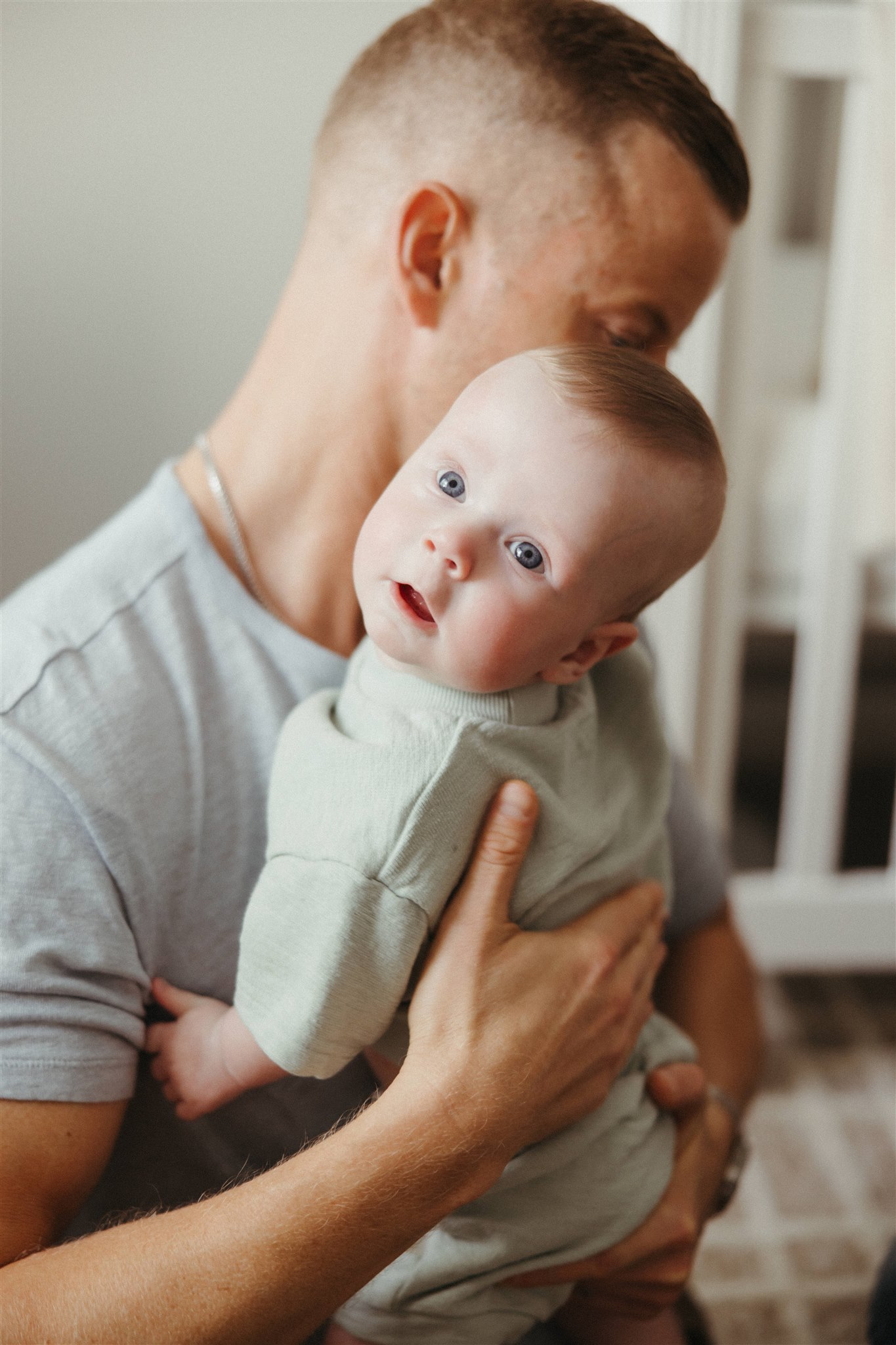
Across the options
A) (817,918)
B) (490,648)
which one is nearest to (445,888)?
(490,648)

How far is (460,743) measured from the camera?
0.72m

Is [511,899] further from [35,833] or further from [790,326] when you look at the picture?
[790,326]

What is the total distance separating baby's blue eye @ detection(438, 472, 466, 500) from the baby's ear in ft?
0.47

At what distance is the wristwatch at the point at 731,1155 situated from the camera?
105cm

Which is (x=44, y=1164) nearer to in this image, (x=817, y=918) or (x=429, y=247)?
(x=429, y=247)

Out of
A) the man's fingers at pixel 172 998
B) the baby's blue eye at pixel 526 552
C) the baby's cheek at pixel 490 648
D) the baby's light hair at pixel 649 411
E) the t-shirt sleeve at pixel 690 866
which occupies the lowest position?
the t-shirt sleeve at pixel 690 866

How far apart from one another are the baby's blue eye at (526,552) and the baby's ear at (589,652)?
0.09 metres

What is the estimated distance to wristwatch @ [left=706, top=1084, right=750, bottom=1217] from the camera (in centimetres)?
105

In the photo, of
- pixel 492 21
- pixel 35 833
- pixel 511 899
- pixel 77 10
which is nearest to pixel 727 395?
pixel 492 21

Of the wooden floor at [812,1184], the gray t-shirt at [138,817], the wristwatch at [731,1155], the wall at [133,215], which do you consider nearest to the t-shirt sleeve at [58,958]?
the gray t-shirt at [138,817]

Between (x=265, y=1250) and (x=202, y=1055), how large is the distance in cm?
16

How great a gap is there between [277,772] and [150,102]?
3.03 feet

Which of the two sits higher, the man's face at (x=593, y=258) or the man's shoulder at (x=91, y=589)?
the man's face at (x=593, y=258)

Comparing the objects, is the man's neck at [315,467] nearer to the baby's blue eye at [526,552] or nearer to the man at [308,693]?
the man at [308,693]
